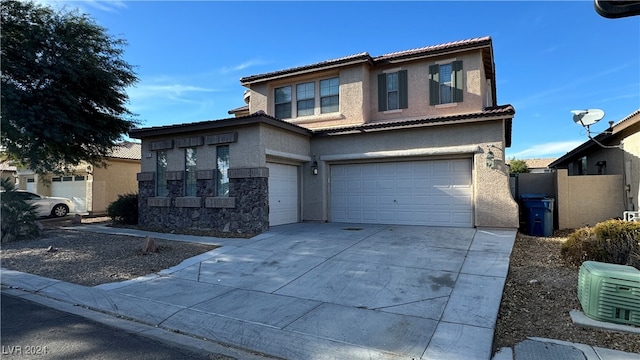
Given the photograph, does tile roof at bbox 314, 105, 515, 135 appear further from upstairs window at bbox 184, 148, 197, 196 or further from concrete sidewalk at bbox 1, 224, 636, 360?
upstairs window at bbox 184, 148, 197, 196

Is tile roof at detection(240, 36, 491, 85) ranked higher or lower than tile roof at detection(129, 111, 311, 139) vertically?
higher

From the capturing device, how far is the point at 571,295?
5469 mm

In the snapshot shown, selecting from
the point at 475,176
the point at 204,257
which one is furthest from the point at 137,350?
the point at 475,176

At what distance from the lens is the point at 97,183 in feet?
65.3

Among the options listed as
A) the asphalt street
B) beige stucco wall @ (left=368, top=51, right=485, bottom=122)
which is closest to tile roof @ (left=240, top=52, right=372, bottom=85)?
beige stucco wall @ (left=368, top=51, right=485, bottom=122)

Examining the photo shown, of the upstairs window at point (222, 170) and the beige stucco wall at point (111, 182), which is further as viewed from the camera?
the beige stucco wall at point (111, 182)

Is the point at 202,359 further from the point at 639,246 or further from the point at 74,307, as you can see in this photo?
the point at 639,246

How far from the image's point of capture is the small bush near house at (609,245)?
6367mm

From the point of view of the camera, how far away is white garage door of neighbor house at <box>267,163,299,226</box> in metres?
12.3

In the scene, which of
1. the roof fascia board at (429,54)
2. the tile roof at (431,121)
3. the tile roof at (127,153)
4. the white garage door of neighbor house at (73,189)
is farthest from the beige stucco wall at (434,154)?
the white garage door of neighbor house at (73,189)

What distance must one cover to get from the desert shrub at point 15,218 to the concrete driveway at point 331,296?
456 centimetres

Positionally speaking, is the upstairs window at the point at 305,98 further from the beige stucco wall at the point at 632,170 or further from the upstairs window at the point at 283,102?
the beige stucco wall at the point at 632,170

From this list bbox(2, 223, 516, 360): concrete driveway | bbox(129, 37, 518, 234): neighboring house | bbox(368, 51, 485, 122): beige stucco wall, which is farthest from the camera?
bbox(368, 51, 485, 122): beige stucco wall

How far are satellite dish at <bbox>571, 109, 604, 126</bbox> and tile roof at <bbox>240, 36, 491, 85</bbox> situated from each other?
12.0 ft
